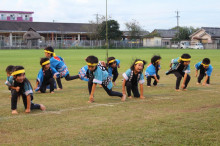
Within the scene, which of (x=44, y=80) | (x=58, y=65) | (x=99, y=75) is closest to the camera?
(x=99, y=75)

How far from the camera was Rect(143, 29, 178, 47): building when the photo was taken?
78.8 meters

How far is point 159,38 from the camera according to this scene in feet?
277

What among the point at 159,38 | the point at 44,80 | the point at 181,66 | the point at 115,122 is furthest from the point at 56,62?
the point at 159,38

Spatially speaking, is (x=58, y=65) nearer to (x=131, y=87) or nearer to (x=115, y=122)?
(x=131, y=87)

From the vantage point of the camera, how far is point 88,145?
4.72m

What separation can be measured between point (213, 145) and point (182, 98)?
4.32m

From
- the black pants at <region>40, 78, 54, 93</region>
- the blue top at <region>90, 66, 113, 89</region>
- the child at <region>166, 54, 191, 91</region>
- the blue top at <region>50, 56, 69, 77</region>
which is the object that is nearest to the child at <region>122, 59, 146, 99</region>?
the blue top at <region>90, 66, 113, 89</region>

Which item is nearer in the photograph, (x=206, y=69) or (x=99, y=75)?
(x=99, y=75)

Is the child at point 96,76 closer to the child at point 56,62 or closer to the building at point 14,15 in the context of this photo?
the child at point 56,62

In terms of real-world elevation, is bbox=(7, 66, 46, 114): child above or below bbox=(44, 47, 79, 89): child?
below

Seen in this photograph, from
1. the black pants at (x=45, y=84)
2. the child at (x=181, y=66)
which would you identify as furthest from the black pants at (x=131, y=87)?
the black pants at (x=45, y=84)

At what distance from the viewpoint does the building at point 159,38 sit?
3103 inches

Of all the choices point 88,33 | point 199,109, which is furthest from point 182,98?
point 88,33

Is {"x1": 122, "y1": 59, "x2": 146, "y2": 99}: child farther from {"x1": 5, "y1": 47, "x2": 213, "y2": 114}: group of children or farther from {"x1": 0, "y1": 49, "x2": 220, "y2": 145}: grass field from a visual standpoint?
{"x1": 0, "y1": 49, "x2": 220, "y2": 145}: grass field
